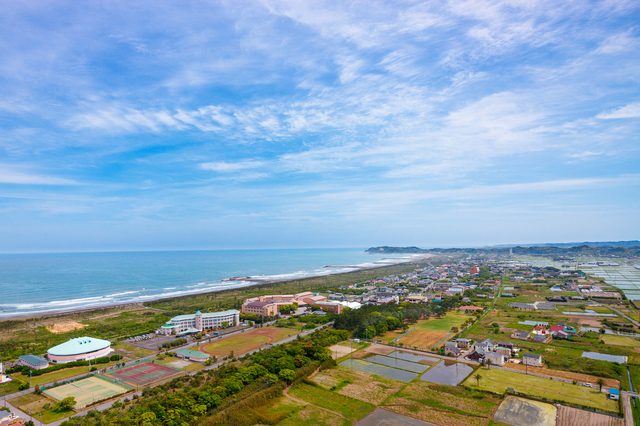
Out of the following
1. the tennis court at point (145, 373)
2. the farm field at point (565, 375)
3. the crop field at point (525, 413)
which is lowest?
the farm field at point (565, 375)

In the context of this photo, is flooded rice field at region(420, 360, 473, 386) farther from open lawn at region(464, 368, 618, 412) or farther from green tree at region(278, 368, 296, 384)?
green tree at region(278, 368, 296, 384)

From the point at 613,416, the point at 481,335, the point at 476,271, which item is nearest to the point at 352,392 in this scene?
the point at 613,416

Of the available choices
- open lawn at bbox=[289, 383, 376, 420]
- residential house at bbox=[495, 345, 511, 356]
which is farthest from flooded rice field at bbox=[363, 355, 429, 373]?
Answer: open lawn at bbox=[289, 383, 376, 420]

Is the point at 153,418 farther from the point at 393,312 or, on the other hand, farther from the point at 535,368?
the point at 393,312

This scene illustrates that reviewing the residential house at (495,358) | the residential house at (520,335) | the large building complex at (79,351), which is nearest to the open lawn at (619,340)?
the residential house at (520,335)

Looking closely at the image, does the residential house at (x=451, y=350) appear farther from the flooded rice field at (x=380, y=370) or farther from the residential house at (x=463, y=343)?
Result: the flooded rice field at (x=380, y=370)

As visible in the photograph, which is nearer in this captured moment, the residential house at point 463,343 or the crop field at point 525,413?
the crop field at point 525,413

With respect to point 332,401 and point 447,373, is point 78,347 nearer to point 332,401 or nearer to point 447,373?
point 332,401
